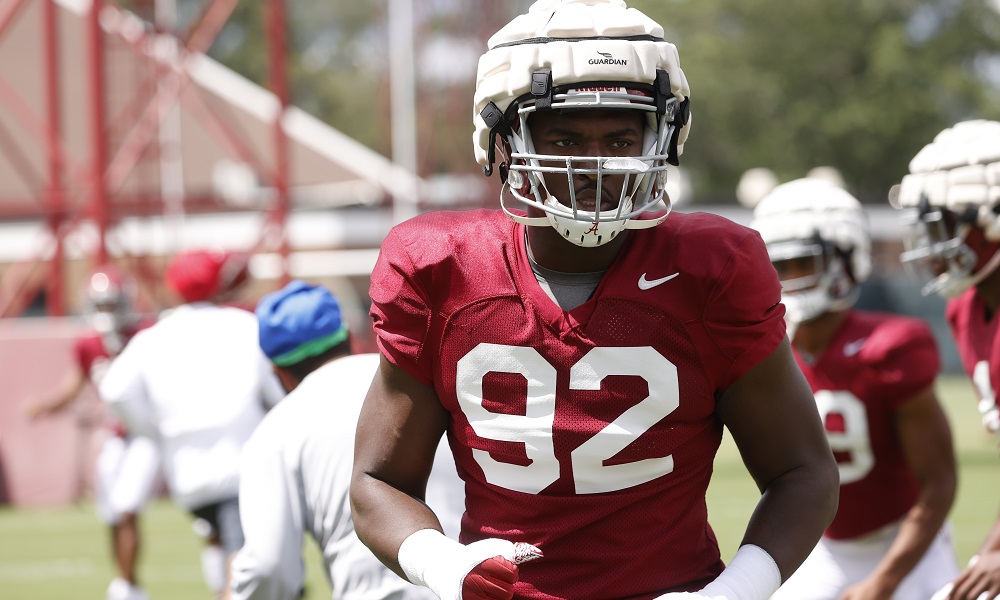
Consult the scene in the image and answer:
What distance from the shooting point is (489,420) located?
255 cm

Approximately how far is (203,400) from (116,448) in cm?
249

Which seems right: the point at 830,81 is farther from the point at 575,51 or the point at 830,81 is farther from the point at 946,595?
the point at 575,51

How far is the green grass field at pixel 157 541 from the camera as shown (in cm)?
830

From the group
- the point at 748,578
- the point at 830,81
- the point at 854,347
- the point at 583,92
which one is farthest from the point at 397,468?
the point at 830,81

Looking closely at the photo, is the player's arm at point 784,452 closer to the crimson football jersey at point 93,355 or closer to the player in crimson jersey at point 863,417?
the player in crimson jersey at point 863,417

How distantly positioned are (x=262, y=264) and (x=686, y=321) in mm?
26300

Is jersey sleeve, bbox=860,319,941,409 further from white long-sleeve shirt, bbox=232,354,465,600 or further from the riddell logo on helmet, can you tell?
the riddell logo on helmet

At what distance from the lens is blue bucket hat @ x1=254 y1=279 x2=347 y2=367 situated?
153 inches

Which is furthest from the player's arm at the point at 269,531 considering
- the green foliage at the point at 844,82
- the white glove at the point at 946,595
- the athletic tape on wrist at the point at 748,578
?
the green foliage at the point at 844,82

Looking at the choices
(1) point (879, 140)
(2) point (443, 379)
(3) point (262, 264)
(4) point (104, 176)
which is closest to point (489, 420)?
(2) point (443, 379)

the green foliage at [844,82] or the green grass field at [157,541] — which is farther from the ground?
the green foliage at [844,82]

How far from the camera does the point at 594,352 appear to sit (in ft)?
8.07

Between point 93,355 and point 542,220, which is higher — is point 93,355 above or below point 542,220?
below

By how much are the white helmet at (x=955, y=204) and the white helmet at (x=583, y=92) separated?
1564mm
